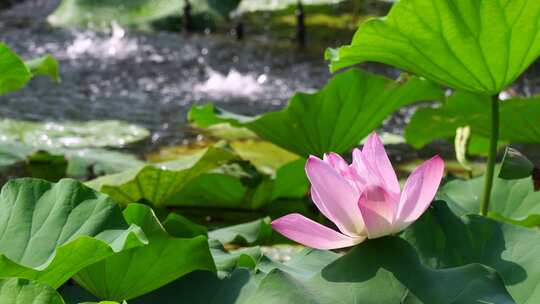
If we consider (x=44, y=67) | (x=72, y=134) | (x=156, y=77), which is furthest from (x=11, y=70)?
(x=156, y=77)

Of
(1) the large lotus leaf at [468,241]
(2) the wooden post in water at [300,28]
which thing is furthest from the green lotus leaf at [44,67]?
(2) the wooden post in water at [300,28]

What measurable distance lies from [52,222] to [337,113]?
2.83ft

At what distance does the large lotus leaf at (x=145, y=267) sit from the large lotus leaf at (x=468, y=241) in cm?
23

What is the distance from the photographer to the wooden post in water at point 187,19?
5945 millimetres

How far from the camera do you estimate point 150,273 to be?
1087 millimetres

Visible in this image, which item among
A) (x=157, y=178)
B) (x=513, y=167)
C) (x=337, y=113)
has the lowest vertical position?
(x=157, y=178)

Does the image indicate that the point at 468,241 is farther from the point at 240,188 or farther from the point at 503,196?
the point at 240,188

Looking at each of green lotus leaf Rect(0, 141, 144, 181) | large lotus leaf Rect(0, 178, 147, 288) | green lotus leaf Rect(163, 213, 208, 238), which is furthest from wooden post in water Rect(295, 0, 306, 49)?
large lotus leaf Rect(0, 178, 147, 288)

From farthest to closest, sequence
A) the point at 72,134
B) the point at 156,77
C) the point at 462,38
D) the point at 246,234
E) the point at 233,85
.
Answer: the point at 156,77 < the point at 233,85 < the point at 72,134 < the point at 246,234 < the point at 462,38

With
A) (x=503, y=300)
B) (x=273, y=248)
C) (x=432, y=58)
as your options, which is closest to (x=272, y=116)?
(x=273, y=248)

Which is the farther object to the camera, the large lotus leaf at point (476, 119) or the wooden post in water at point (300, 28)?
the wooden post in water at point (300, 28)

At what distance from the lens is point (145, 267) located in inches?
42.8

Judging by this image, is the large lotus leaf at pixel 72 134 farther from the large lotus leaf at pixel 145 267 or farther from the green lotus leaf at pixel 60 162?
the large lotus leaf at pixel 145 267

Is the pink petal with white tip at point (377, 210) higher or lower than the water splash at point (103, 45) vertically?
higher
